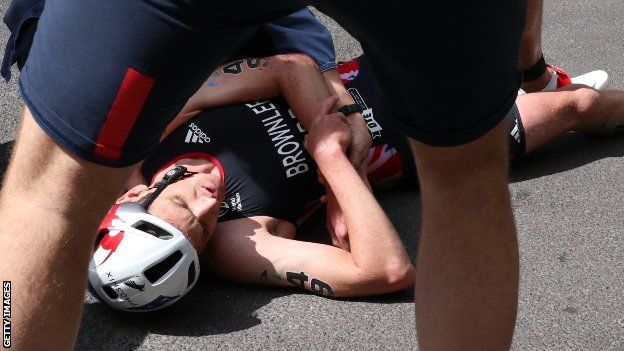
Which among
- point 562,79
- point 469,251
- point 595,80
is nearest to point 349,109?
point 562,79

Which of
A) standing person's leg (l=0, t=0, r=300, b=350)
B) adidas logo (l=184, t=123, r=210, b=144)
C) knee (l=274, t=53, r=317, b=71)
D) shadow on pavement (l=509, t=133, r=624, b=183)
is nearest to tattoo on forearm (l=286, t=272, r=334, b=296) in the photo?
adidas logo (l=184, t=123, r=210, b=144)

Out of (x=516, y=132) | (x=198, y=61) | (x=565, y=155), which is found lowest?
(x=565, y=155)

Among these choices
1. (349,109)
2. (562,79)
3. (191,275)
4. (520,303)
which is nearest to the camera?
(520,303)

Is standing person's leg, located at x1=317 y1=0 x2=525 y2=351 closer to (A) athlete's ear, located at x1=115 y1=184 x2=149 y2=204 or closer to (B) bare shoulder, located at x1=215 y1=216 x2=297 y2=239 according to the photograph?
(B) bare shoulder, located at x1=215 y1=216 x2=297 y2=239

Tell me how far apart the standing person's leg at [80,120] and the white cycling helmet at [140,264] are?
89 centimetres

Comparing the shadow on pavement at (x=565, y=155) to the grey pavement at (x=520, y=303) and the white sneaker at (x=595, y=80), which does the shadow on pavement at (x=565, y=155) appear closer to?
the grey pavement at (x=520, y=303)

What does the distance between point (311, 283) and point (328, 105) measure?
2.03ft

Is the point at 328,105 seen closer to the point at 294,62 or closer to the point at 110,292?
the point at 294,62

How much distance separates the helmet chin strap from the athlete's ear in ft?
0.15

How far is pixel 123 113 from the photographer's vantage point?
4.20 feet

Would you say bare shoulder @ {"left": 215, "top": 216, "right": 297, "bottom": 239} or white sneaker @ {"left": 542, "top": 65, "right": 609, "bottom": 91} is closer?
bare shoulder @ {"left": 215, "top": 216, "right": 297, "bottom": 239}

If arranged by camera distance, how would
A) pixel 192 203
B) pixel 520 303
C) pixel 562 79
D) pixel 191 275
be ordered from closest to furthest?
1. pixel 520 303
2. pixel 191 275
3. pixel 192 203
4. pixel 562 79

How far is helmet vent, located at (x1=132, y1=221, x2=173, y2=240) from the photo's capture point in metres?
2.41

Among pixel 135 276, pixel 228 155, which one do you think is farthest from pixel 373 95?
pixel 135 276
